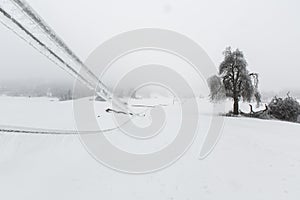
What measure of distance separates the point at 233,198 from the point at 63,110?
21.3 ft

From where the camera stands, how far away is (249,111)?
2358 cm

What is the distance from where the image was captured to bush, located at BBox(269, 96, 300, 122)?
20.2 m

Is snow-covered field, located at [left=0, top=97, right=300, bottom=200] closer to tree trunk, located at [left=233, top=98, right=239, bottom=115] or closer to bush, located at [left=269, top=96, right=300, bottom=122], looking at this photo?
tree trunk, located at [left=233, top=98, right=239, bottom=115]

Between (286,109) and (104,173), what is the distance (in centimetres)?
2158

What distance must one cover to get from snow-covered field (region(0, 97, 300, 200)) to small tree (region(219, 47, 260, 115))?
15041 millimetres

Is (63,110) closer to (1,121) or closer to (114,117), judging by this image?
(1,121)

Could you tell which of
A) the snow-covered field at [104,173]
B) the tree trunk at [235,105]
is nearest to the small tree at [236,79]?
the tree trunk at [235,105]

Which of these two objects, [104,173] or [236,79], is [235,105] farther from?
[104,173]

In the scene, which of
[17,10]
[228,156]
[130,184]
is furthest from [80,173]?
[228,156]

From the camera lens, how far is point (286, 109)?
67.6ft

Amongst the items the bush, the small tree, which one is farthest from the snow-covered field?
the bush

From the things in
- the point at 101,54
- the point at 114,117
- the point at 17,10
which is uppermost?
the point at 101,54

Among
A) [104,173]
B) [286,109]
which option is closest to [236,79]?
[286,109]

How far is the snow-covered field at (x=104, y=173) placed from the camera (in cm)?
403
